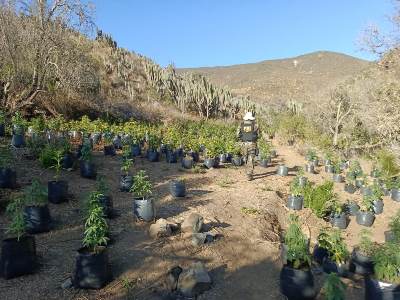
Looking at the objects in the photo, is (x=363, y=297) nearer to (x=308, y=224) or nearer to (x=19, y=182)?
(x=308, y=224)

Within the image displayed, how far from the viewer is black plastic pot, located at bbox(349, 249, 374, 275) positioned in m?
6.03

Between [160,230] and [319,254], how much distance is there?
9.16 feet

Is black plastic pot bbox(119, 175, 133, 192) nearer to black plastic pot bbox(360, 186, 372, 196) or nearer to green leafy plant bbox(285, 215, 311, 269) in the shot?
green leafy plant bbox(285, 215, 311, 269)

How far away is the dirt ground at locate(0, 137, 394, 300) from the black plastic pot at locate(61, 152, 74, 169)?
1.00 feet

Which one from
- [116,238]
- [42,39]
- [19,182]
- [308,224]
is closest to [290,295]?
[116,238]

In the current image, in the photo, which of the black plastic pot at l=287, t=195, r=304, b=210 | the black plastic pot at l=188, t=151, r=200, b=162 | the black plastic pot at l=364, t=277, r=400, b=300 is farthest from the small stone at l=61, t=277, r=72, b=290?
the black plastic pot at l=188, t=151, r=200, b=162

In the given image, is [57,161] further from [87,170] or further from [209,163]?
[209,163]

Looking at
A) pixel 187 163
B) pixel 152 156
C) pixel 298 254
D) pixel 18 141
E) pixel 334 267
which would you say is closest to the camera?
pixel 298 254

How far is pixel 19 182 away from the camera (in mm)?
7812

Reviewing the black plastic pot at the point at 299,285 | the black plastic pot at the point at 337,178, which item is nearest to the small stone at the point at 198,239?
the black plastic pot at the point at 299,285

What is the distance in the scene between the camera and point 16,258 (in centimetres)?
470

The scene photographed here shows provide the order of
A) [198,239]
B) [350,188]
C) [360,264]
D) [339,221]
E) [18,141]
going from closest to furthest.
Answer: [198,239] < [360,264] < [339,221] < [18,141] < [350,188]

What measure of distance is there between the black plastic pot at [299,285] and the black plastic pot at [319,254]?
5.65 ft

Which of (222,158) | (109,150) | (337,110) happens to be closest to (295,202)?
(222,158)
